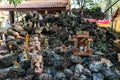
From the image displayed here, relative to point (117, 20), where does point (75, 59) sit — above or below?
below

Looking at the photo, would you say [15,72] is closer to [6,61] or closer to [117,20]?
[6,61]

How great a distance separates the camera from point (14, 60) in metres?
7.55

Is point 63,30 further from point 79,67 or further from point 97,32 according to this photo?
point 79,67

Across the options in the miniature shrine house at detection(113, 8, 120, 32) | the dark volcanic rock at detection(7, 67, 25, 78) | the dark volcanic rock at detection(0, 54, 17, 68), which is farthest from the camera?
the miniature shrine house at detection(113, 8, 120, 32)

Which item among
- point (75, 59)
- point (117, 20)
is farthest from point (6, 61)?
point (117, 20)

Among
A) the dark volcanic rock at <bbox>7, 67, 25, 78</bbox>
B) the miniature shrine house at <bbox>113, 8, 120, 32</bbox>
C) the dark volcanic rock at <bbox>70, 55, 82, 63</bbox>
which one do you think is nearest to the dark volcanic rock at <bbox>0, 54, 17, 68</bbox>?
the dark volcanic rock at <bbox>7, 67, 25, 78</bbox>

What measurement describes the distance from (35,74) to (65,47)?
74.1 inches

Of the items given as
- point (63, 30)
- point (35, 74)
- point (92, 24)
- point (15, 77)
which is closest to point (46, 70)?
point (35, 74)

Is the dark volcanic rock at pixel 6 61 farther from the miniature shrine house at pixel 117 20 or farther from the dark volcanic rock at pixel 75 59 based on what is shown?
the miniature shrine house at pixel 117 20

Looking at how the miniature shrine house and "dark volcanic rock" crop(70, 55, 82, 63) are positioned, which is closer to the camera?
"dark volcanic rock" crop(70, 55, 82, 63)

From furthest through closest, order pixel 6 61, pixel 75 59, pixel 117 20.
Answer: pixel 117 20, pixel 6 61, pixel 75 59

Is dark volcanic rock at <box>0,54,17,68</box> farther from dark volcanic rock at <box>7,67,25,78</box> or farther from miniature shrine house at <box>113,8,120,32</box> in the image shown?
miniature shrine house at <box>113,8,120,32</box>

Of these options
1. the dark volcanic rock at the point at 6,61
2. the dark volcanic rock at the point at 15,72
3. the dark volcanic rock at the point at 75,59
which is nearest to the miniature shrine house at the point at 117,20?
the dark volcanic rock at the point at 75,59

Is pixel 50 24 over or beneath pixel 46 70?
over
